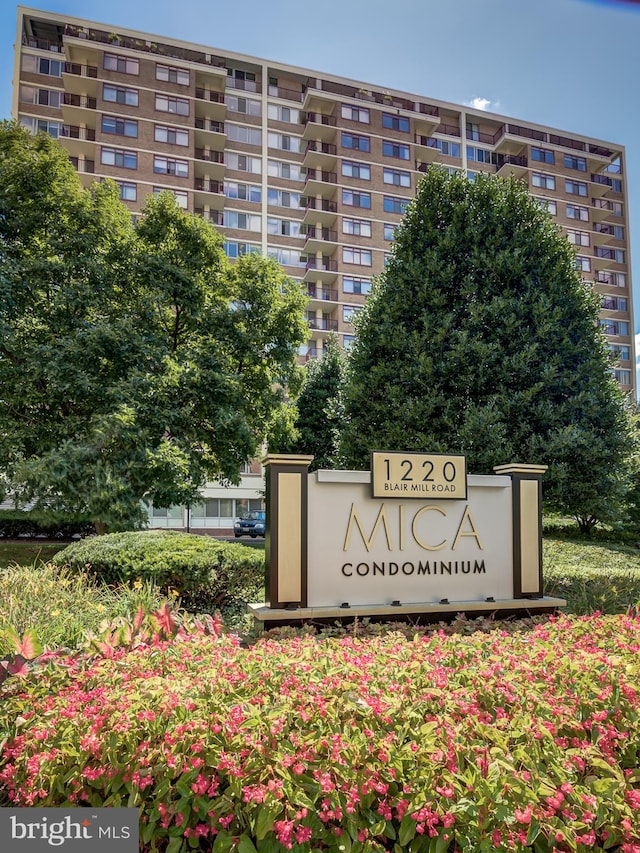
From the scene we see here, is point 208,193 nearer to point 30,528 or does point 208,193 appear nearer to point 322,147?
point 322,147

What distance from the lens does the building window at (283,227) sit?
122 feet

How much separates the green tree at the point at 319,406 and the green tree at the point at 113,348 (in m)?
5.20

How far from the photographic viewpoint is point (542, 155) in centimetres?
4481

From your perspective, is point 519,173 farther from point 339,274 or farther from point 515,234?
point 515,234

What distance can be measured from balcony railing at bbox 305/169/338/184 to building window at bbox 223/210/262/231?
15.9 ft

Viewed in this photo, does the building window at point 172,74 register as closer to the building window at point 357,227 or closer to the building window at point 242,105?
the building window at point 242,105

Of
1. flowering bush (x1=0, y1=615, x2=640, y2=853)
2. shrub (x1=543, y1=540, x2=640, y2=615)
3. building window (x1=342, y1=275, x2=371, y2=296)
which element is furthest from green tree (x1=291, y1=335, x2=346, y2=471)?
flowering bush (x1=0, y1=615, x2=640, y2=853)

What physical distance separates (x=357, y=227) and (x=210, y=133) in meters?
11.1

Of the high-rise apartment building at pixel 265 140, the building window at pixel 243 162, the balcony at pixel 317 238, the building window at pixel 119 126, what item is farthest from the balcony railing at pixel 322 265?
the building window at pixel 119 126

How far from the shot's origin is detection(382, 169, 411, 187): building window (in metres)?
38.8

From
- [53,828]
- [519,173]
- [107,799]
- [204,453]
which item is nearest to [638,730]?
[107,799]

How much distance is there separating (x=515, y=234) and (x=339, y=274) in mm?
25545

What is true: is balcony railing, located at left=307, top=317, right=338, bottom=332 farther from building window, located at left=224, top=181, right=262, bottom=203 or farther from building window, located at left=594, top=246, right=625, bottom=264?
building window, located at left=594, top=246, right=625, bottom=264

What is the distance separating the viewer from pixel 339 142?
3794cm
